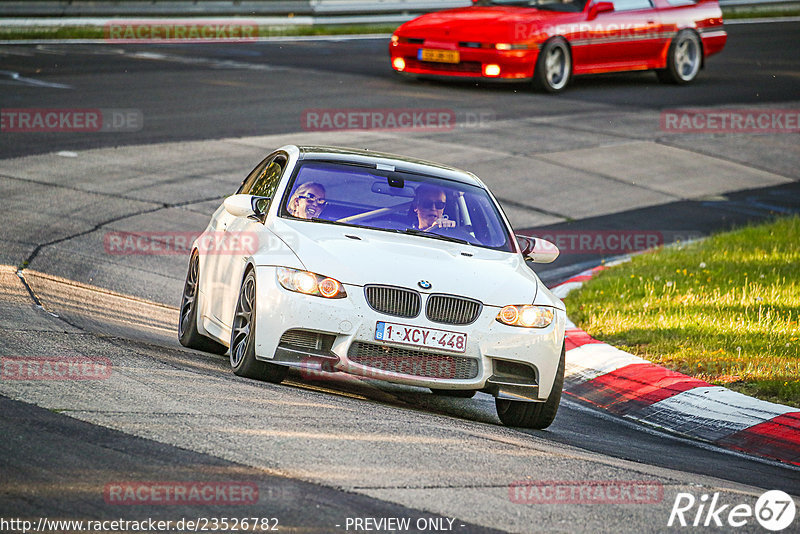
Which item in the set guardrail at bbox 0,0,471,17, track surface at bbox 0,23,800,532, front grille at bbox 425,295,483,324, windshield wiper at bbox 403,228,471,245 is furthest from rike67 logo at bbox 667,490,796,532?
guardrail at bbox 0,0,471,17

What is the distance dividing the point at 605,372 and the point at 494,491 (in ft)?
12.8

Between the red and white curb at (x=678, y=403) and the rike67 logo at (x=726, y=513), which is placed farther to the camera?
the red and white curb at (x=678, y=403)

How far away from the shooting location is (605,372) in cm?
912

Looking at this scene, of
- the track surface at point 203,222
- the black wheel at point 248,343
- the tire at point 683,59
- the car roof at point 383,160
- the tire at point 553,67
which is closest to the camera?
the track surface at point 203,222

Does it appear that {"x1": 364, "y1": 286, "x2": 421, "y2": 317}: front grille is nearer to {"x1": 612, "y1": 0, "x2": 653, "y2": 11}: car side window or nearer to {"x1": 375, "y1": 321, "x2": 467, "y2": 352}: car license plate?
{"x1": 375, "y1": 321, "x2": 467, "y2": 352}: car license plate

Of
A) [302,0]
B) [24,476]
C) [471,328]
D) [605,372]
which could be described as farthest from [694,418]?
[302,0]

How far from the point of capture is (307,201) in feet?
26.3

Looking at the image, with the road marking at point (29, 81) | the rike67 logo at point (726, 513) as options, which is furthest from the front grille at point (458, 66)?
the rike67 logo at point (726, 513)

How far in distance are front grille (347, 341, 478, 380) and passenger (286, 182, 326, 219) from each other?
1.29m

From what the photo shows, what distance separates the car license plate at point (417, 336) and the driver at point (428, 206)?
1.26 meters

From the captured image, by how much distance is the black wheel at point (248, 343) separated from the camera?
7.13 m

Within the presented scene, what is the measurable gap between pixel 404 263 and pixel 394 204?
3.73 feet

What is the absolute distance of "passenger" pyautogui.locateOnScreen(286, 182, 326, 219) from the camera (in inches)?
312

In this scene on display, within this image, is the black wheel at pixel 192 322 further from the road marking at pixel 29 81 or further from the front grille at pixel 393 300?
the road marking at pixel 29 81
